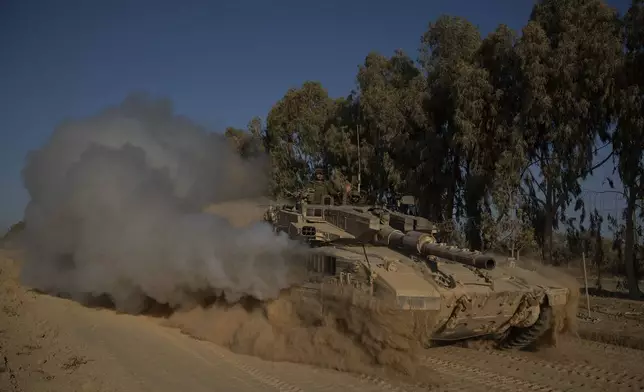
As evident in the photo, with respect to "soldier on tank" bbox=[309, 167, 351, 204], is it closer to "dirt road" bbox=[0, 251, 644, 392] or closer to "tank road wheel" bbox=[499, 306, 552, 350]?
"dirt road" bbox=[0, 251, 644, 392]

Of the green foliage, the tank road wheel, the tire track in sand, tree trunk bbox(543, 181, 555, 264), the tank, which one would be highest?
the green foliage

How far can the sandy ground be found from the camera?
758 cm

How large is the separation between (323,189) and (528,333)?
19.0 feet

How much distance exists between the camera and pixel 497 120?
21766 mm

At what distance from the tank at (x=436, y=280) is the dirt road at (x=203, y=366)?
64 cm

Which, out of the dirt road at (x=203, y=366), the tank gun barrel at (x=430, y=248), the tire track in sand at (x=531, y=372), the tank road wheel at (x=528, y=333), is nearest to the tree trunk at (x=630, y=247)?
the dirt road at (x=203, y=366)

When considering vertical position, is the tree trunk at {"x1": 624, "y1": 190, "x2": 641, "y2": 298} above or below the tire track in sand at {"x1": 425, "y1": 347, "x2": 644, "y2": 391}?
above

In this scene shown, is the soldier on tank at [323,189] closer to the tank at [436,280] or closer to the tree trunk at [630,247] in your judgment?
the tank at [436,280]

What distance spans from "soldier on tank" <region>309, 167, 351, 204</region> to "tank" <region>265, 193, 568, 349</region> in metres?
2.15

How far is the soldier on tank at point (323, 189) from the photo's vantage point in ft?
45.8

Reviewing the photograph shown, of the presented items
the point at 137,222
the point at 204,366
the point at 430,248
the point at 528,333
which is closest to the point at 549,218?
the point at 528,333

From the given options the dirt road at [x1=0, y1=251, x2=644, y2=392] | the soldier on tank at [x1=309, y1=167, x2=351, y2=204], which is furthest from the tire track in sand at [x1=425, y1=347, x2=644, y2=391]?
the soldier on tank at [x1=309, y1=167, x2=351, y2=204]

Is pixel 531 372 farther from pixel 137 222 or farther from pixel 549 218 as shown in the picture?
pixel 549 218

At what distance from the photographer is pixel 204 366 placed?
8570 millimetres
